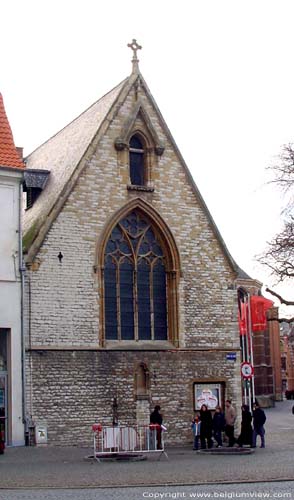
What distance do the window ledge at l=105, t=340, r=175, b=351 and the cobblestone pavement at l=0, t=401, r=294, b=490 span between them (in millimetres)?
3996

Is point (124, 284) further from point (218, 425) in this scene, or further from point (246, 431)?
point (246, 431)

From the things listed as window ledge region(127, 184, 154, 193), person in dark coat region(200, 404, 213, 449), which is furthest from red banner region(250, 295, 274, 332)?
person in dark coat region(200, 404, 213, 449)

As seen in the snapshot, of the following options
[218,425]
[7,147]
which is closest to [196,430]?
[218,425]

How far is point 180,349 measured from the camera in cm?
2933

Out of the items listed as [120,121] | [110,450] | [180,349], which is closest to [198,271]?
[180,349]

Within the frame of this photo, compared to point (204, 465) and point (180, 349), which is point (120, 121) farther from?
point (204, 465)

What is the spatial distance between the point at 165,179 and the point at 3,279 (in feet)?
24.0

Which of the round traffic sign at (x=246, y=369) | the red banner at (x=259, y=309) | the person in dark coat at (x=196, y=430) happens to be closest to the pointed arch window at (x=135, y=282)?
the round traffic sign at (x=246, y=369)

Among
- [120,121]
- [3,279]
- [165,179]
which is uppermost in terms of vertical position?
[120,121]

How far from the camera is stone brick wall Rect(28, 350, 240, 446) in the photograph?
1046 inches

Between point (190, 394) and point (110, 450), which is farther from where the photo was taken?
→ point (190, 394)

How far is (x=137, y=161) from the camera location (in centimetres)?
3033

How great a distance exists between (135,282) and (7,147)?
20.7 ft

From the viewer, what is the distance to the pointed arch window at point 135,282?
28.9 m
